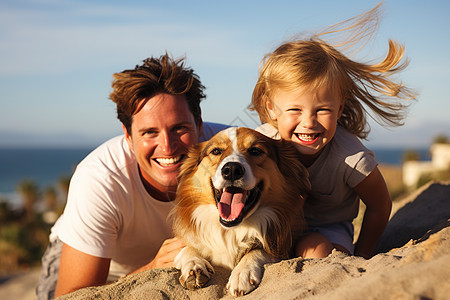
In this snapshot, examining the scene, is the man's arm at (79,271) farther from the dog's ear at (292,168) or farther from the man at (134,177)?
the dog's ear at (292,168)

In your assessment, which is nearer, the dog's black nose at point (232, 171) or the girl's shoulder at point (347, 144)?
the dog's black nose at point (232, 171)

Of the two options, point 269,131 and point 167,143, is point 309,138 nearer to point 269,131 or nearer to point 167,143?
point 269,131

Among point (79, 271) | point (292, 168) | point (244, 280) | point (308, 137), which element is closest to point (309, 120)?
point (308, 137)

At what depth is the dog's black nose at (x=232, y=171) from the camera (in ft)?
9.96

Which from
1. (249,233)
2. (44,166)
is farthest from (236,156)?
(44,166)

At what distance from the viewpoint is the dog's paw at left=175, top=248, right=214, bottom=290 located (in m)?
2.94

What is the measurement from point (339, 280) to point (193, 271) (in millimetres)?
1065

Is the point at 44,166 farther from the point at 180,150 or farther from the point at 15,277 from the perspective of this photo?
the point at 180,150

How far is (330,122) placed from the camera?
3.48 meters

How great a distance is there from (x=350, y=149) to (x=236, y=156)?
3.53ft

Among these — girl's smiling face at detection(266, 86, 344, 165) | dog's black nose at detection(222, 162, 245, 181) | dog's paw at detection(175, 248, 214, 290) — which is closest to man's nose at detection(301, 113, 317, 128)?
girl's smiling face at detection(266, 86, 344, 165)

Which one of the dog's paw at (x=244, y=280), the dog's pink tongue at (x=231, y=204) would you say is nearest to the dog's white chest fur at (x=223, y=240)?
the dog's pink tongue at (x=231, y=204)

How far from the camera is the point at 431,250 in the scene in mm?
2156

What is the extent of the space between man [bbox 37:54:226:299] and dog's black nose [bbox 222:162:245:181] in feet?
2.98
